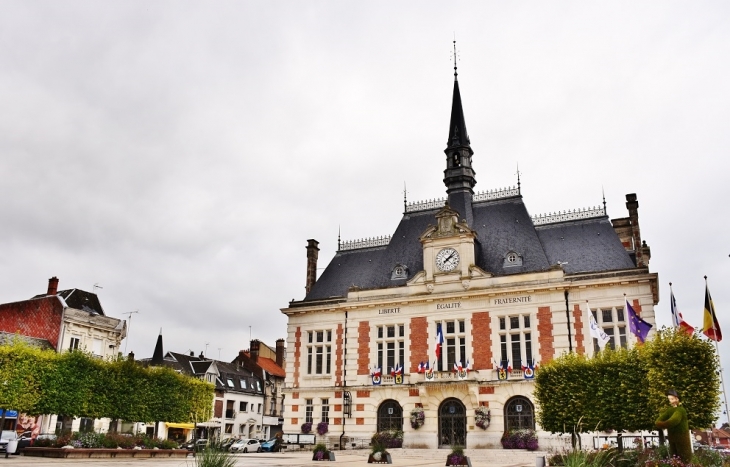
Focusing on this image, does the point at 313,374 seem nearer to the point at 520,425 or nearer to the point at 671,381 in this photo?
the point at 520,425

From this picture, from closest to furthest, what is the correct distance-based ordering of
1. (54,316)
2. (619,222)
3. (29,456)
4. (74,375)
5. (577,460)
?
(577,460) → (29,456) → (74,375) → (619,222) → (54,316)

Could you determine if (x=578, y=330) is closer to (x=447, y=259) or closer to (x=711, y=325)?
(x=447, y=259)

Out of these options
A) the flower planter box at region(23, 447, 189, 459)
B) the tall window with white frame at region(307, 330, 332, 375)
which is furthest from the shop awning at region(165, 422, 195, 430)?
the flower planter box at region(23, 447, 189, 459)

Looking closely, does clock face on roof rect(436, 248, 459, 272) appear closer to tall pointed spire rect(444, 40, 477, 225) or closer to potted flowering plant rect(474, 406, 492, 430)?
tall pointed spire rect(444, 40, 477, 225)

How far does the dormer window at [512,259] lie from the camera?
124 ft

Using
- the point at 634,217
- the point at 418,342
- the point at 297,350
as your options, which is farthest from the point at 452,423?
the point at 634,217

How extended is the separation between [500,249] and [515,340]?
593 cm

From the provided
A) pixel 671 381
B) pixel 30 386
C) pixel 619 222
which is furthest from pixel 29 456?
pixel 619 222

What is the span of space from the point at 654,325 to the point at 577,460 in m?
22.0

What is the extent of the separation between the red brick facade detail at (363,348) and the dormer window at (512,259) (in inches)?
375

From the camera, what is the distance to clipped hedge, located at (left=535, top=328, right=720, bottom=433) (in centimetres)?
2053

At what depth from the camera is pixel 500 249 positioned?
128 ft

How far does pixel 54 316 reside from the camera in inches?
1777

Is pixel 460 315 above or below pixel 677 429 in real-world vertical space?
above
